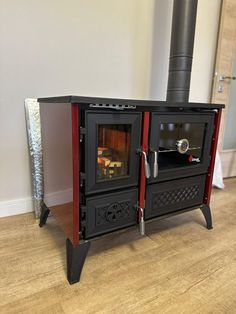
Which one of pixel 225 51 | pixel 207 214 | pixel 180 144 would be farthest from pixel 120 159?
pixel 225 51

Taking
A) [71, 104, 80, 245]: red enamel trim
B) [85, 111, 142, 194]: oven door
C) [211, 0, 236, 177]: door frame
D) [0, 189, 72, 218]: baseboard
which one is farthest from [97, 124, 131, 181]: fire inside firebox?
[211, 0, 236, 177]: door frame

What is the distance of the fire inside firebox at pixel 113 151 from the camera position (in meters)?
0.99

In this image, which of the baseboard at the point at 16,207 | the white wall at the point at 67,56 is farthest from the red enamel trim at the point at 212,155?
the baseboard at the point at 16,207

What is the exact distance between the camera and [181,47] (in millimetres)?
1489

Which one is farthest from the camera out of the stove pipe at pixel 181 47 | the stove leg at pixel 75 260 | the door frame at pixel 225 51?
the door frame at pixel 225 51

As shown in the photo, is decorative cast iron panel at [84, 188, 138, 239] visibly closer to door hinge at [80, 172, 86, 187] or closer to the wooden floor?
door hinge at [80, 172, 86, 187]

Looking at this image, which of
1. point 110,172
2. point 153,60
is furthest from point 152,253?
point 153,60

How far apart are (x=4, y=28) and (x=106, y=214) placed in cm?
116

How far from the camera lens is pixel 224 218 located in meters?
1.60

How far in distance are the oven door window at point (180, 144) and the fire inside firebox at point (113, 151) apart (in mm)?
206

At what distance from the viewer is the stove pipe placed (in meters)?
1.45

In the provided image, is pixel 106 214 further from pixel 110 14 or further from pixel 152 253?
pixel 110 14

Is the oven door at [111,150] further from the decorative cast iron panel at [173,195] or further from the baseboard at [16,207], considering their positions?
the baseboard at [16,207]

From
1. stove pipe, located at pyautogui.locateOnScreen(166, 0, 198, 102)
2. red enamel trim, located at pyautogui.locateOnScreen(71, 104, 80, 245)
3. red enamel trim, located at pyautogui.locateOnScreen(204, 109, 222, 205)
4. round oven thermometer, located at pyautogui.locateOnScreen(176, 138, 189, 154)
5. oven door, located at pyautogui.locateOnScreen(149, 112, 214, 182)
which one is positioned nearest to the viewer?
red enamel trim, located at pyautogui.locateOnScreen(71, 104, 80, 245)
